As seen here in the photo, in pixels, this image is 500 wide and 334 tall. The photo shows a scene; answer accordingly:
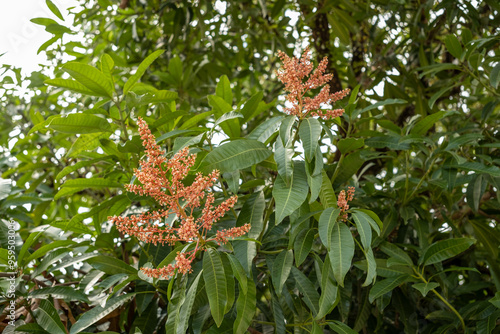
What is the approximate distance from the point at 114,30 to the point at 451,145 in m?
2.05

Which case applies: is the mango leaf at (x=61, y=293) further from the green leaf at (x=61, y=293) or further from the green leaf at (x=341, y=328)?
the green leaf at (x=341, y=328)

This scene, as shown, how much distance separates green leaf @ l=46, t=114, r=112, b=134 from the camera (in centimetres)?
122

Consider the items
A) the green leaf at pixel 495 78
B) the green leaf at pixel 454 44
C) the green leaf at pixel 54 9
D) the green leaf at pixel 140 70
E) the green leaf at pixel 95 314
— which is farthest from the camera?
the green leaf at pixel 54 9

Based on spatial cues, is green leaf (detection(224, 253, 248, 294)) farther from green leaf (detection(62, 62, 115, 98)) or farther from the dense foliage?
green leaf (detection(62, 62, 115, 98))

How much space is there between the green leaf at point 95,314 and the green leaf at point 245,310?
0.39 meters

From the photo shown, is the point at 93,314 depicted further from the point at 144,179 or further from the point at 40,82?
the point at 40,82

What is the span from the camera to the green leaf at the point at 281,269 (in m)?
1.02

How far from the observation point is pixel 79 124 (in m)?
1.26

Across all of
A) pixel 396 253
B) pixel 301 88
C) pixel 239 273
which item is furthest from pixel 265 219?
pixel 396 253

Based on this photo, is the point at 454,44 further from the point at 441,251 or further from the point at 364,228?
the point at 364,228

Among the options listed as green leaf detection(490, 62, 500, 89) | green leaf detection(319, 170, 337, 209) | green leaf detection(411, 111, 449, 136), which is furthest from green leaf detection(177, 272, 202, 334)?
green leaf detection(490, 62, 500, 89)

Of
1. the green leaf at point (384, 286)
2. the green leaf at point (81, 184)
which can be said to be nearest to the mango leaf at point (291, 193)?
the green leaf at point (384, 286)

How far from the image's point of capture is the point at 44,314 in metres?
1.22

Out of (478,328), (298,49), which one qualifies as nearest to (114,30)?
(298,49)
